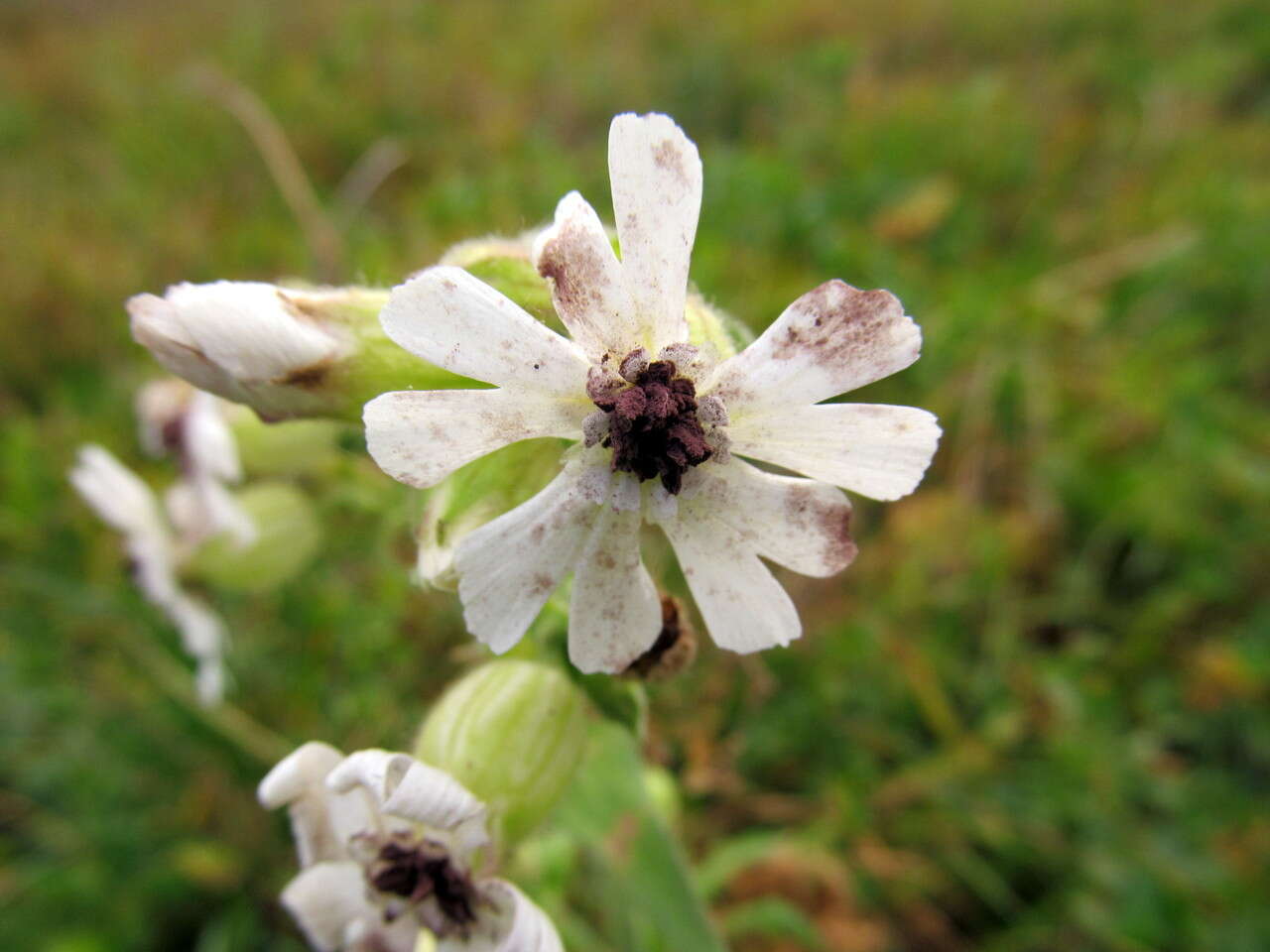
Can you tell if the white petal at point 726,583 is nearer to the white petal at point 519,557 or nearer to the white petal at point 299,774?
the white petal at point 519,557

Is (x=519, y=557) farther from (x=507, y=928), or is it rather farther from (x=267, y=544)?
(x=267, y=544)

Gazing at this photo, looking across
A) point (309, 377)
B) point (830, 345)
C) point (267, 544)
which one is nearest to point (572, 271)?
point (830, 345)

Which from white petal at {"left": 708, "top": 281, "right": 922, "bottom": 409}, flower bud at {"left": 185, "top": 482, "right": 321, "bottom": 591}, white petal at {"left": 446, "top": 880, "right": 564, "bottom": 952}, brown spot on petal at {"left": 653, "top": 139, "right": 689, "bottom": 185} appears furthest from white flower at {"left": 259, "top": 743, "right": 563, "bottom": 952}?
flower bud at {"left": 185, "top": 482, "right": 321, "bottom": 591}

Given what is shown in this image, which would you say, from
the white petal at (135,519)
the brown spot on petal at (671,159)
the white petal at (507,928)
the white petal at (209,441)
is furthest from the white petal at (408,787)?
the white petal at (135,519)

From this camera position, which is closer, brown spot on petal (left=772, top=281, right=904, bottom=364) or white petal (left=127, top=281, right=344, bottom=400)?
brown spot on petal (left=772, top=281, right=904, bottom=364)

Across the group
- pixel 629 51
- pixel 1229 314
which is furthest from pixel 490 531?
pixel 629 51

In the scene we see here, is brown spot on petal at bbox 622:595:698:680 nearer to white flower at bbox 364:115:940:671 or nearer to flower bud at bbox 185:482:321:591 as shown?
white flower at bbox 364:115:940:671
